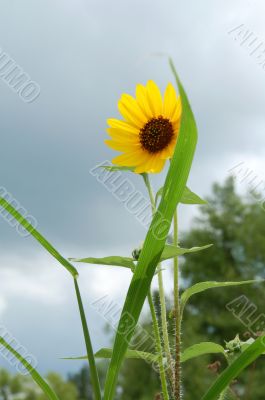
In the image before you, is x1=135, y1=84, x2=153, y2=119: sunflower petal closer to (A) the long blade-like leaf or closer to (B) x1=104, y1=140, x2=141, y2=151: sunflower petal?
(B) x1=104, y1=140, x2=141, y2=151: sunflower petal

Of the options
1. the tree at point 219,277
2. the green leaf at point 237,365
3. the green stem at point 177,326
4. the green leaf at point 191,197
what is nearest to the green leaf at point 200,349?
the green stem at point 177,326

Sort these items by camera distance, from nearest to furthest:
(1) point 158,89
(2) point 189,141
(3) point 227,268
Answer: (2) point 189,141 < (1) point 158,89 < (3) point 227,268

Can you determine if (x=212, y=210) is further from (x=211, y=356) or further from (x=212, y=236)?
(x=211, y=356)

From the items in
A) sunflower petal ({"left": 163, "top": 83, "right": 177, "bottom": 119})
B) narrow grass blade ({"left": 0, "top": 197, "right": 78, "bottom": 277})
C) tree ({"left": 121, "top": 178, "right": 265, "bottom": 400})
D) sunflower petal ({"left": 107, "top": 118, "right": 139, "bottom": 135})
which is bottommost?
tree ({"left": 121, "top": 178, "right": 265, "bottom": 400})

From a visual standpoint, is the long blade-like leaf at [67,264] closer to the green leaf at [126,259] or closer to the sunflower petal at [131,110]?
the green leaf at [126,259]

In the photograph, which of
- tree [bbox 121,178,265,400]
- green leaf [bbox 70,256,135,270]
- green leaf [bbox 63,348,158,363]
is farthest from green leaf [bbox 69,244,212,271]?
tree [bbox 121,178,265,400]

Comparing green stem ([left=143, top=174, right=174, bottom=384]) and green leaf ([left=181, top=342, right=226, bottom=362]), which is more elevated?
green stem ([left=143, top=174, right=174, bottom=384])

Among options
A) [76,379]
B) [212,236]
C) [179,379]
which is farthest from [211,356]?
[76,379]
